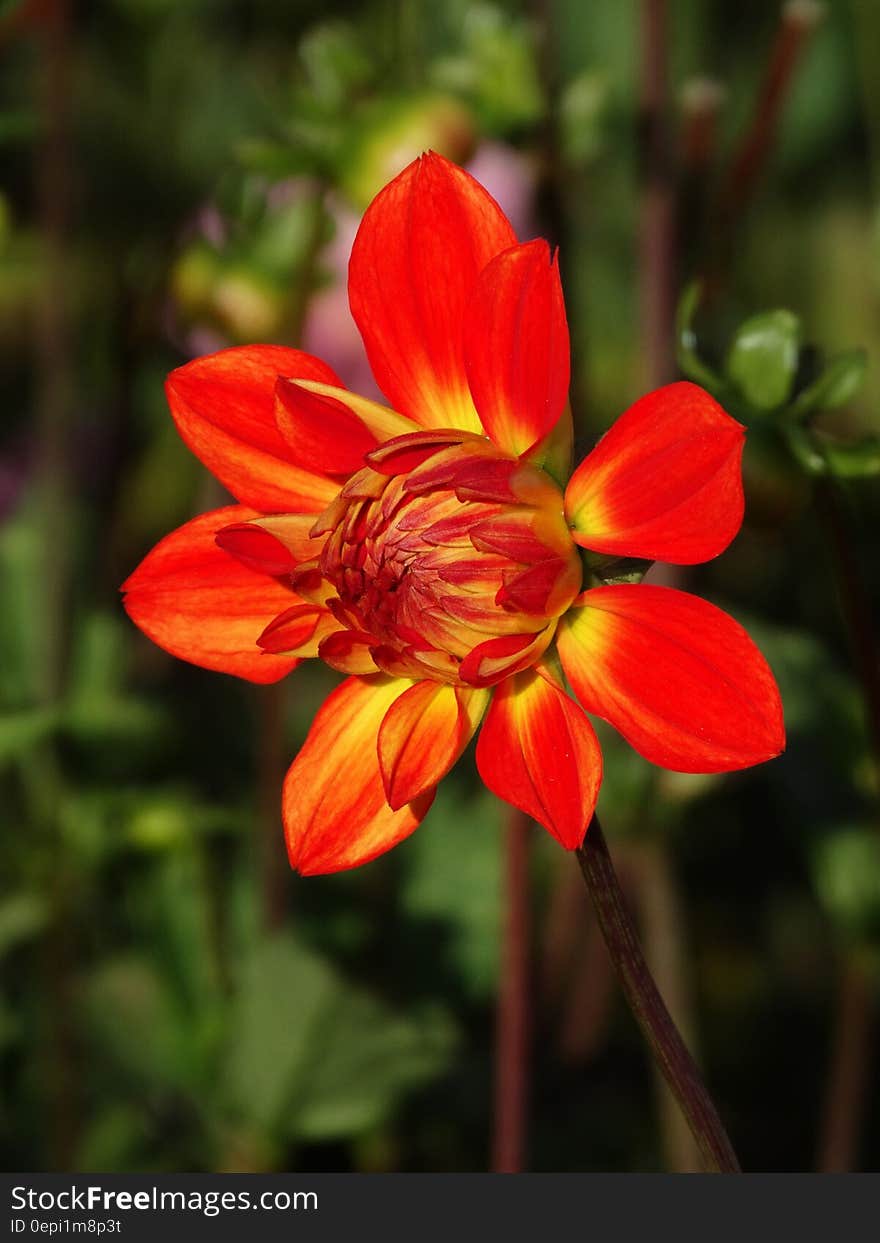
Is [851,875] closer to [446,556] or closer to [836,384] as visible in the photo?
[836,384]

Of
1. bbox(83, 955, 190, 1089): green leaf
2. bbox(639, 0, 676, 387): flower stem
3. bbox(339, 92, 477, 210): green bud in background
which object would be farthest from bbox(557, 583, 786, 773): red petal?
bbox(83, 955, 190, 1089): green leaf

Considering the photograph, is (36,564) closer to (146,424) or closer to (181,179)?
(146,424)

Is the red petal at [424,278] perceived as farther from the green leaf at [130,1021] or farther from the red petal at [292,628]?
the green leaf at [130,1021]

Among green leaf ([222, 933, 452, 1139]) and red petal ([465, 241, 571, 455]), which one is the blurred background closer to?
green leaf ([222, 933, 452, 1139])

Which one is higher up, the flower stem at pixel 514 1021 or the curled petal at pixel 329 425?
the curled petal at pixel 329 425

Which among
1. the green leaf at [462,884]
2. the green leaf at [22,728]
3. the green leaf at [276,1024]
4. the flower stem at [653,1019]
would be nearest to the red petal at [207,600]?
the flower stem at [653,1019]

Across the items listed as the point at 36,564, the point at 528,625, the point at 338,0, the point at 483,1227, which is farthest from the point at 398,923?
the point at 338,0
